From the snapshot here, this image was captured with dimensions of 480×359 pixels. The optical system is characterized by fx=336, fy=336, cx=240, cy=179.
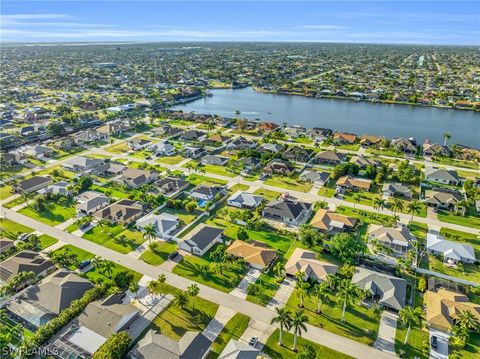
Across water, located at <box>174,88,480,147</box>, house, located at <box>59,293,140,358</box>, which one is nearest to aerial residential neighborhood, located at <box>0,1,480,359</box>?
house, located at <box>59,293,140,358</box>

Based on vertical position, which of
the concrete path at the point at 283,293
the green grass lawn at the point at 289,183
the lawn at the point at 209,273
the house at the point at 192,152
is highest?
the house at the point at 192,152

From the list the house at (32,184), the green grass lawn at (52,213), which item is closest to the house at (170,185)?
the green grass lawn at (52,213)

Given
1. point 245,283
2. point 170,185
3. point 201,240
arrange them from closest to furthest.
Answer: point 245,283 < point 201,240 < point 170,185

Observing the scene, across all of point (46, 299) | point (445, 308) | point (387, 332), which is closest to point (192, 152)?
point (46, 299)

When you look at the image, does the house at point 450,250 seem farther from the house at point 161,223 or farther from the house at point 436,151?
the house at point 436,151

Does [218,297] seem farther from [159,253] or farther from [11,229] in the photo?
[11,229]
